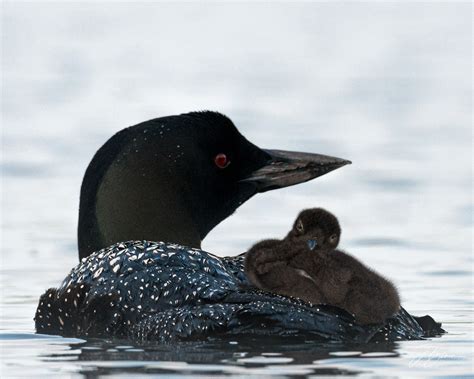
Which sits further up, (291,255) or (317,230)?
(317,230)

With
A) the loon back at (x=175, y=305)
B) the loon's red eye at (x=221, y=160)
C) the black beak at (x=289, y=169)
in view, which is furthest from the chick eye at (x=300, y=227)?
the black beak at (x=289, y=169)

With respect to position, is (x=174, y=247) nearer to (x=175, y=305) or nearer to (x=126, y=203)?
(x=175, y=305)

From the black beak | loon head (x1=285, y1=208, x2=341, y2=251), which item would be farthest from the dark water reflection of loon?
the black beak

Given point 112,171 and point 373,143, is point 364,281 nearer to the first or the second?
point 112,171

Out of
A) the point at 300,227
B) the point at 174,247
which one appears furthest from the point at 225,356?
the point at 174,247

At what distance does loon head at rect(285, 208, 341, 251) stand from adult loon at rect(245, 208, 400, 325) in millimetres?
24

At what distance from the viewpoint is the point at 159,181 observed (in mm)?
9531

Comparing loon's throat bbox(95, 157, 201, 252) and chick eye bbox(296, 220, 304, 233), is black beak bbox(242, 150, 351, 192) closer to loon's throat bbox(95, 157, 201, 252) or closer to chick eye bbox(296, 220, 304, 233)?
loon's throat bbox(95, 157, 201, 252)

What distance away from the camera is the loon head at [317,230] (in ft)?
27.5

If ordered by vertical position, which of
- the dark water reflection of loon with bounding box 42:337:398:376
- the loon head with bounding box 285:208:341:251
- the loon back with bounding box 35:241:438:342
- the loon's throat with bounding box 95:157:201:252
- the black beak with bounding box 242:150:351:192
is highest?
the black beak with bounding box 242:150:351:192

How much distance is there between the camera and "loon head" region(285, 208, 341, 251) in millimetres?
8391

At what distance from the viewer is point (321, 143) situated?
16656mm

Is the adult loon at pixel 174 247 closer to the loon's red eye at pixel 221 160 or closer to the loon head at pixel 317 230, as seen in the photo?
the loon's red eye at pixel 221 160

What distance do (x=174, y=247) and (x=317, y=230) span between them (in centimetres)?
72
